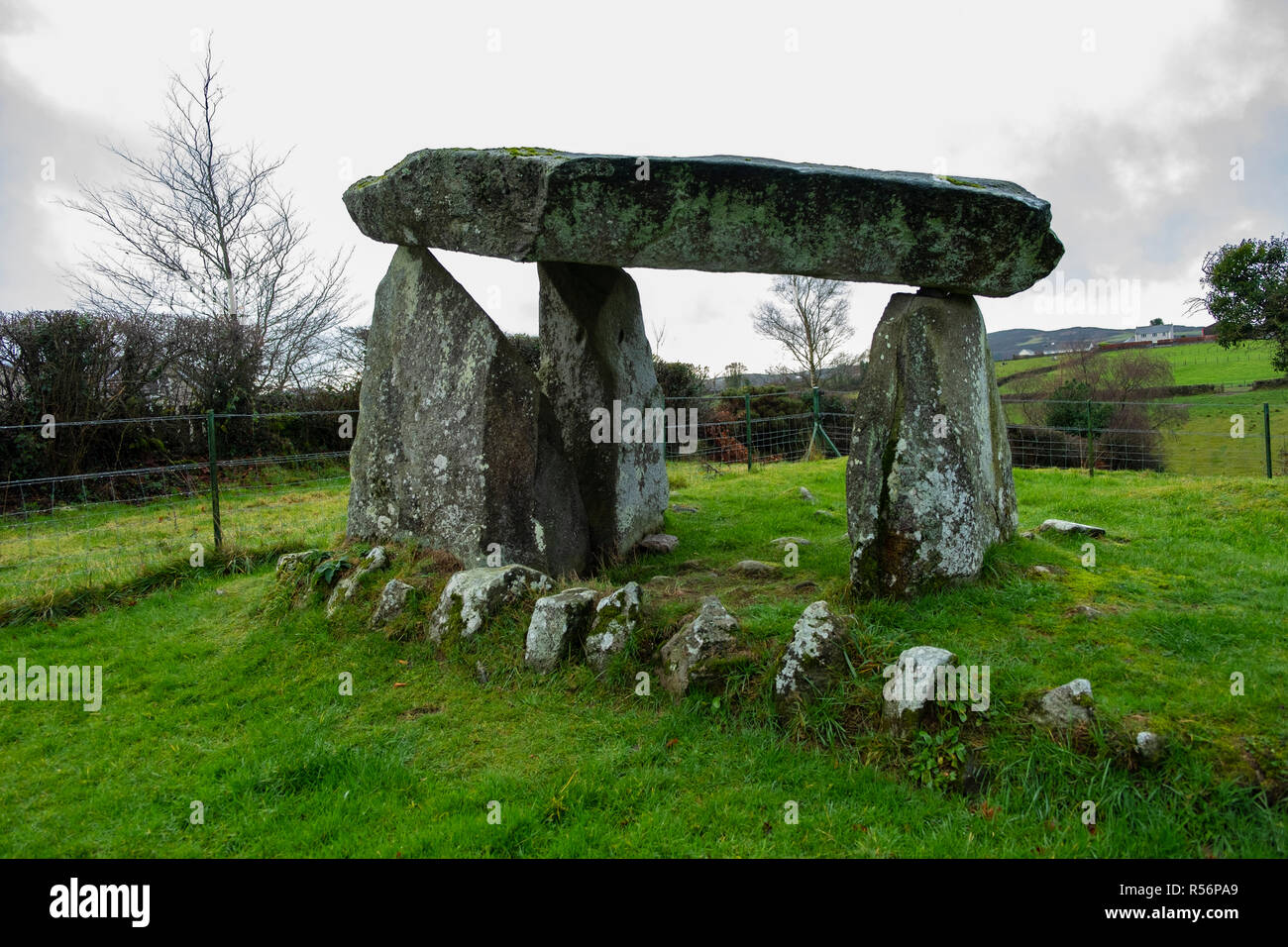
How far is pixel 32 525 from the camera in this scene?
34.8 feet

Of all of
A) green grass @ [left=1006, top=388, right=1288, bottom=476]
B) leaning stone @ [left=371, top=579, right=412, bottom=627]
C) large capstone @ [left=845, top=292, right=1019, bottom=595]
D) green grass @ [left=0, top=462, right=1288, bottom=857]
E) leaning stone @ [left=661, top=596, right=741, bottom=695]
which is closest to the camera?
green grass @ [left=0, top=462, right=1288, bottom=857]

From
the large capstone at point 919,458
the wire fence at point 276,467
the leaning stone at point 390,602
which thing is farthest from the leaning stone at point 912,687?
the wire fence at point 276,467

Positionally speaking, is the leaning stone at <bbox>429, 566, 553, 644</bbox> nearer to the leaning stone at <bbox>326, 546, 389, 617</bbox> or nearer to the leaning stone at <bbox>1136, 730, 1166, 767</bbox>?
the leaning stone at <bbox>326, 546, 389, 617</bbox>

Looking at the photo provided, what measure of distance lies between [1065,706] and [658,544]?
187 inches

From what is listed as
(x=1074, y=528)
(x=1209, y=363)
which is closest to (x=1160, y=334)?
(x=1209, y=363)

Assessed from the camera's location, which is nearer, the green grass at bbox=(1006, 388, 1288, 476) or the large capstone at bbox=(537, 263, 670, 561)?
the large capstone at bbox=(537, 263, 670, 561)

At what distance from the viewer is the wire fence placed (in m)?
8.98

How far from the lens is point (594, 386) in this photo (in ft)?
26.1

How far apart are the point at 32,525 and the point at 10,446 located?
3.27 meters

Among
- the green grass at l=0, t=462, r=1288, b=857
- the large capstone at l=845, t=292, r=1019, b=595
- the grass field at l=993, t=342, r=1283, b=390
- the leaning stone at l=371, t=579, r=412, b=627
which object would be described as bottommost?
the green grass at l=0, t=462, r=1288, b=857

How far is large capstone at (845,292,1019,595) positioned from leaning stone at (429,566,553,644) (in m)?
2.46

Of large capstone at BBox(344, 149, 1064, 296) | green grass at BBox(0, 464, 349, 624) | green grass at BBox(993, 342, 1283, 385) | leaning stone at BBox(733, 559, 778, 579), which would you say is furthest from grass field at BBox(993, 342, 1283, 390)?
green grass at BBox(0, 464, 349, 624)

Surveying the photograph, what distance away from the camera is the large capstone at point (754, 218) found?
5910 mm
